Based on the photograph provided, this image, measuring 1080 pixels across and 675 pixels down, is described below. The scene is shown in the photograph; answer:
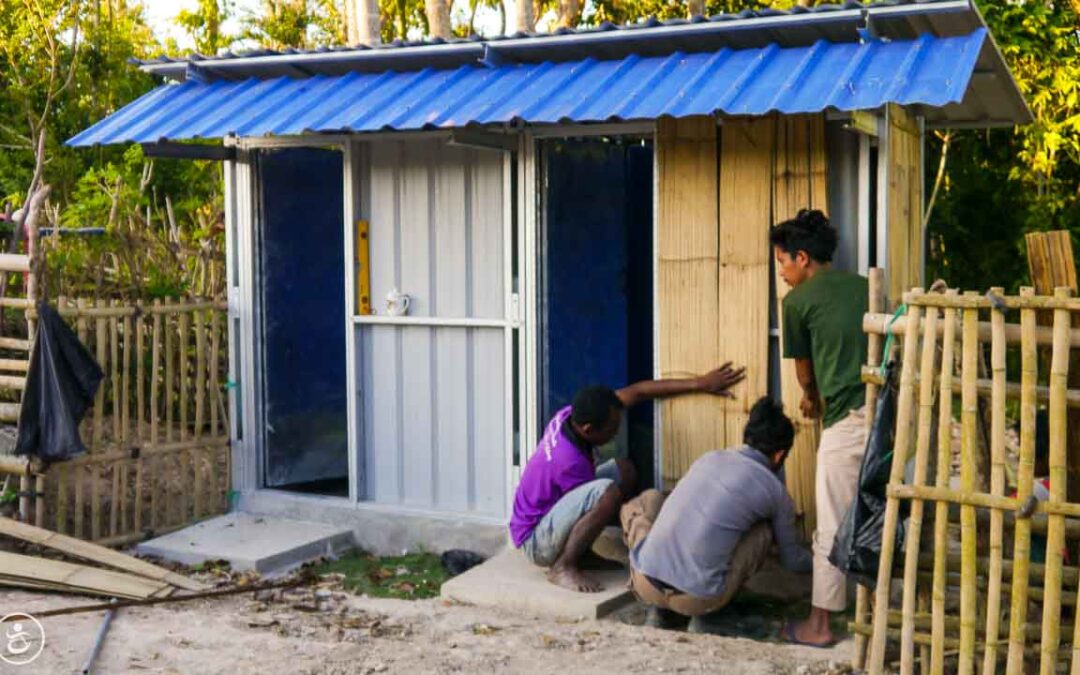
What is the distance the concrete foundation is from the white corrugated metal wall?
97 mm

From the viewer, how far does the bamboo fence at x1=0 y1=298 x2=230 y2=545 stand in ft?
26.3

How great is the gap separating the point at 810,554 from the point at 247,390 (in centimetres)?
381

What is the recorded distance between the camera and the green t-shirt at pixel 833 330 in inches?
242

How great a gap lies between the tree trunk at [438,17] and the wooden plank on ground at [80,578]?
9.90 meters

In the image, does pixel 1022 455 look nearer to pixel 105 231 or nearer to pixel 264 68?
pixel 264 68

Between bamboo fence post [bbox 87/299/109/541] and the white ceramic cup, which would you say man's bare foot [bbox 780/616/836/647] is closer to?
the white ceramic cup

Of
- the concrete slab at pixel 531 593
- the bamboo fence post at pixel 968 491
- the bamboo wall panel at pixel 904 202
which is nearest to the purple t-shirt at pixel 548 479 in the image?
the concrete slab at pixel 531 593

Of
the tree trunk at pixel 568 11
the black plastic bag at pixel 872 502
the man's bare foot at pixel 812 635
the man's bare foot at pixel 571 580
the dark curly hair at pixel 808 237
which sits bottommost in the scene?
the man's bare foot at pixel 812 635

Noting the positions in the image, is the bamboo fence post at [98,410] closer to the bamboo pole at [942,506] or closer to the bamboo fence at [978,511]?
the bamboo fence at [978,511]

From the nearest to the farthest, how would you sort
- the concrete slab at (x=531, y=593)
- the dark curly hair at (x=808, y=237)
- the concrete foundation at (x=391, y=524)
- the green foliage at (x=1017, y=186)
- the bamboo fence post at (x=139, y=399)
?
1. the dark curly hair at (x=808, y=237)
2. the concrete slab at (x=531, y=593)
3. the concrete foundation at (x=391, y=524)
4. the bamboo fence post at (x=139, y=399)
5. the green foliage at (x=1017, y=186)

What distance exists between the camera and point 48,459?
7738mm

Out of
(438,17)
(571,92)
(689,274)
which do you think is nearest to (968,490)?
(689,274)

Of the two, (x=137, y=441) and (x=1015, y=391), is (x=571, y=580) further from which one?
(x=137, y=441)

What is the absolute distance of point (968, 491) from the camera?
5.07m
